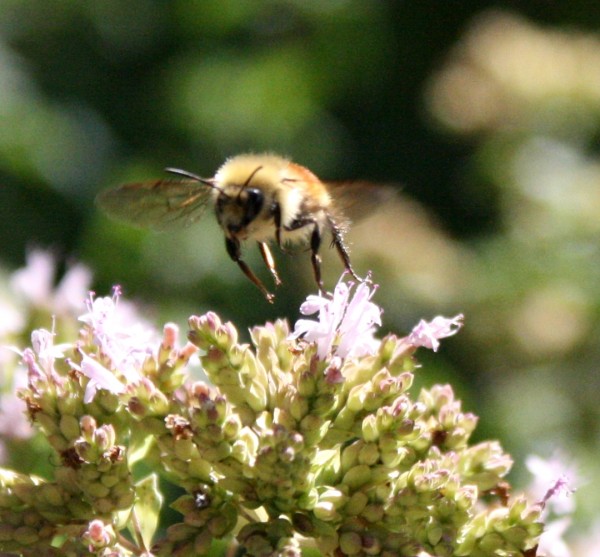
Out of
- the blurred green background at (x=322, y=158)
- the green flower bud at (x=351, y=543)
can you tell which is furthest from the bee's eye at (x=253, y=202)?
the blurred green background at (x=322, y=158)

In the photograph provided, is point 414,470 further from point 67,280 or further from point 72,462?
point 67,280

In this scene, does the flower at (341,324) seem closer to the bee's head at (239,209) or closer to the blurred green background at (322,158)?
the bee's head at (239,209)

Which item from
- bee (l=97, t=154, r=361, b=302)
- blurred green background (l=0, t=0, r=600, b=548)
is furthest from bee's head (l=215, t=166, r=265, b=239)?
blurred green background (l=0, t=0, r=600, b=548)

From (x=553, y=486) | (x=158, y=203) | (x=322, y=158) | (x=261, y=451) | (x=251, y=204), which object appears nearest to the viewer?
(x=261, y=451)

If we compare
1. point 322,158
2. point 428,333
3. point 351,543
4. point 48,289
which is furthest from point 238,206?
point 322,158

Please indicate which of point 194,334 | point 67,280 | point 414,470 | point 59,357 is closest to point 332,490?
point 414,470

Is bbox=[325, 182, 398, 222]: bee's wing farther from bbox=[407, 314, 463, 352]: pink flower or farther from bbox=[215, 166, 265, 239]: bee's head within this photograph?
bbox=[407, 314, 463, 352]: pink flower

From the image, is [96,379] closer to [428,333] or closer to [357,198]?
[428,333]

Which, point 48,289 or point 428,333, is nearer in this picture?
point 428,333
